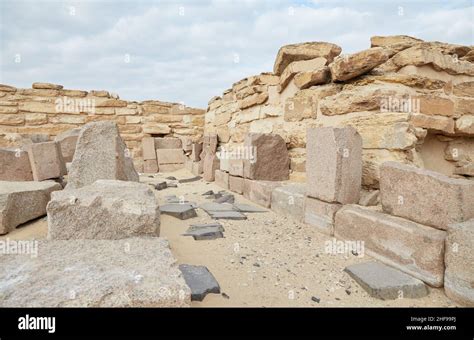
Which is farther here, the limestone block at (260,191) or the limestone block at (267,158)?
the limestone block at (267,158)

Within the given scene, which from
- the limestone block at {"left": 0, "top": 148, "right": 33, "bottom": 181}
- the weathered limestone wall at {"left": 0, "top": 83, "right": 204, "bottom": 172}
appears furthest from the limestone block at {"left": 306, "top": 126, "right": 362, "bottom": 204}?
the weathered limestone wall at {"left": 0, "top": 83, "right": 204, "bottom": 172}

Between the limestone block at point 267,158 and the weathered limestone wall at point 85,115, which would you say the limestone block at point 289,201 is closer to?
the limestone block at point 267,158

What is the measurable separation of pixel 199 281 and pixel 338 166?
1.72 m

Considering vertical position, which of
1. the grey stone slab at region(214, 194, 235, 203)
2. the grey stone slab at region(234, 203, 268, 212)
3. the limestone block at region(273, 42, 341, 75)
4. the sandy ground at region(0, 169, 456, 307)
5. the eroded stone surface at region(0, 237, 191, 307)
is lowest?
the sandy ground at region(0, 169, 456, 307)

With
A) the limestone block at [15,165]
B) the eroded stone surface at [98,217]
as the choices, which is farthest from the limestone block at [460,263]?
the limestone block at [15,165]

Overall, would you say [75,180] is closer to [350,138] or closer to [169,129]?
[350,138]

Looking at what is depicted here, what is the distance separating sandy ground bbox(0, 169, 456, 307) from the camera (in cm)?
195

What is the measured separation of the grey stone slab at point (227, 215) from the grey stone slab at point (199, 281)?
1467mm

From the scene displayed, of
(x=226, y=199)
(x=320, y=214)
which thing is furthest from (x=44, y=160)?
(x=320, y=214)

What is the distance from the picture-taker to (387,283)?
80.6 inches

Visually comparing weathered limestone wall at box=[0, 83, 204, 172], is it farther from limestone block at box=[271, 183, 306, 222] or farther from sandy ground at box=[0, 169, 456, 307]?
sandy ground at box=[0, 169, 456, 307]

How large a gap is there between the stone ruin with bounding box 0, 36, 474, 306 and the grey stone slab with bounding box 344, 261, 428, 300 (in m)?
0.05

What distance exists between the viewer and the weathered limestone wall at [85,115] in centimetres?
822
